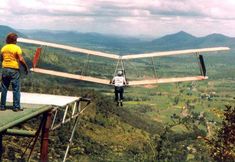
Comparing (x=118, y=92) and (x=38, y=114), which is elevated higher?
(x=118, y=92)

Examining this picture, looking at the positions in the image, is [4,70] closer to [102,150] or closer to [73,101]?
[73,101]

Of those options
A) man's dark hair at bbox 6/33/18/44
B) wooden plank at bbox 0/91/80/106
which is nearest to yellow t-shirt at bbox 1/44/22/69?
man's dark hair at bbox 6/33/18/44

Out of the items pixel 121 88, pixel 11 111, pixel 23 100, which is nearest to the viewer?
pixel 11 111

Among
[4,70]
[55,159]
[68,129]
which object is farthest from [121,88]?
[68,129]

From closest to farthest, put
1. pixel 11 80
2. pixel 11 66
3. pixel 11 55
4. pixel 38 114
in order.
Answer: pixel 38 114 < pixel 11 55 < pixel 11 66 < pixel 11 80

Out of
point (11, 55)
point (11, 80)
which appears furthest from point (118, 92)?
point (11, 55)

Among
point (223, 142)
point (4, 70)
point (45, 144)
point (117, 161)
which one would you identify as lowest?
point (117, 161)

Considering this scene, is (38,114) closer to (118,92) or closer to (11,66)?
(11,66)
